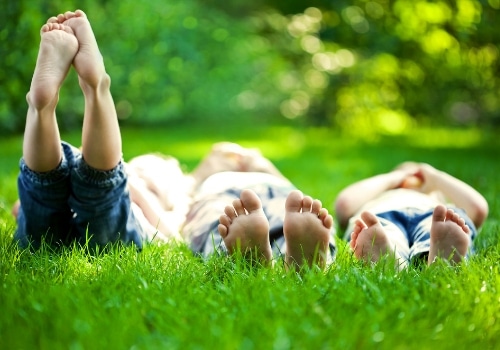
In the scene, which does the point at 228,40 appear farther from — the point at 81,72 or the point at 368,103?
the point at 81,72

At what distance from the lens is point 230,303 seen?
1521mm

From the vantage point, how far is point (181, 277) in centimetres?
172

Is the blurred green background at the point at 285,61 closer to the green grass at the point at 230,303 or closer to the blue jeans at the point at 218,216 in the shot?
the blue jeans at the point at 218,216

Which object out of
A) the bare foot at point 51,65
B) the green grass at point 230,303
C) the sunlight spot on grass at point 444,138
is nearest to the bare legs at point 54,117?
the bare foot at point 51,65

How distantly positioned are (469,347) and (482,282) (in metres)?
0.36

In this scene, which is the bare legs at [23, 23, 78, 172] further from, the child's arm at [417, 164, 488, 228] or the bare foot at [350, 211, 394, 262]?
the child's arm at [417, 164, 488, 228]

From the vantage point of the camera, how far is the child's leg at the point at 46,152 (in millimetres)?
1905

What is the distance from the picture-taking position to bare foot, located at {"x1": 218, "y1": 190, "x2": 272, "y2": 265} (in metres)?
1.82

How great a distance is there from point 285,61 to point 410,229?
22.7ft

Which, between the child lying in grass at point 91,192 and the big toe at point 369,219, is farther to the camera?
the big toe at point 369,219

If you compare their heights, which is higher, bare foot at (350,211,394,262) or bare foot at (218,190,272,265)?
bare foot at (218,190,272,265)

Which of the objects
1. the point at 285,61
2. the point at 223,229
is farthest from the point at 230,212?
the point at 285,61

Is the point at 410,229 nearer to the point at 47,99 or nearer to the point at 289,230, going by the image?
the point at 289,230

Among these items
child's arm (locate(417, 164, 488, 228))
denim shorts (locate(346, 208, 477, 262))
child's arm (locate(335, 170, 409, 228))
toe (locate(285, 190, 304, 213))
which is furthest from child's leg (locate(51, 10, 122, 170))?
child's arm (locate(417, 164, 488, 228))
